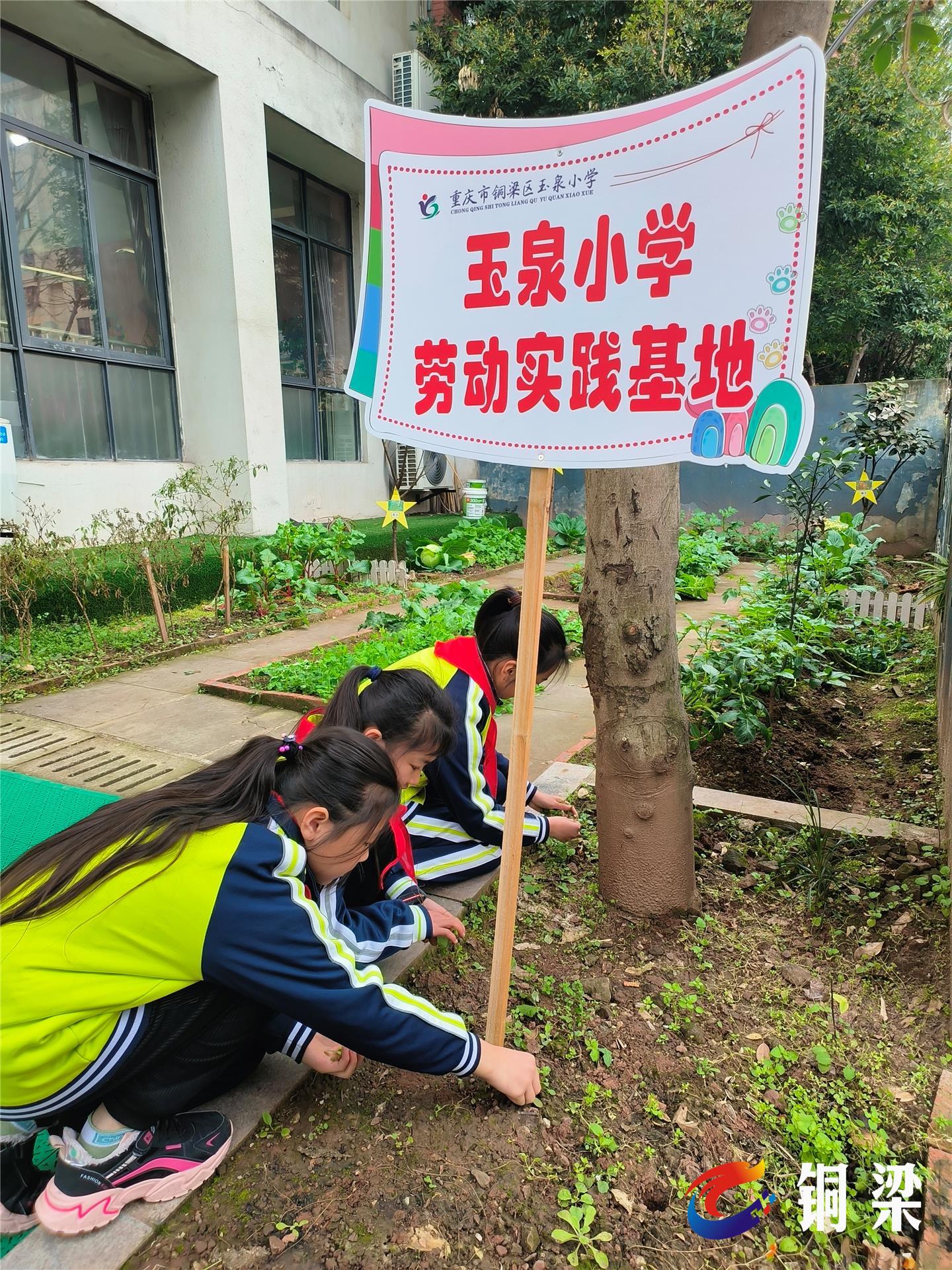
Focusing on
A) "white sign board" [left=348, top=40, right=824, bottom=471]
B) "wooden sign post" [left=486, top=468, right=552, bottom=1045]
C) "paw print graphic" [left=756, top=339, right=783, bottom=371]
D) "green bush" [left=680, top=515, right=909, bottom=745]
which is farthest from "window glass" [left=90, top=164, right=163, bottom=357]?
"paw print graphic" [left=756, top=339, right=783, bottom=371]

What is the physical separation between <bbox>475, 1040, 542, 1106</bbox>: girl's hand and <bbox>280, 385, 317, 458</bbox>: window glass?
29.6 ft

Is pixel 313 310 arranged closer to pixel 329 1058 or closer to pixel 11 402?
pixel 11 402

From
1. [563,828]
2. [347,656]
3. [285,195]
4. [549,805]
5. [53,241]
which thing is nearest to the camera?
[563,828]

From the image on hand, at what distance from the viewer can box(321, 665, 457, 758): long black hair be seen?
5.95ft

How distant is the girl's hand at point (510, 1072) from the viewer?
1504 mm

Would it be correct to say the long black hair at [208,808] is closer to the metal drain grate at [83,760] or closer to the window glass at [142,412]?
the metal drain grate at [83,760]

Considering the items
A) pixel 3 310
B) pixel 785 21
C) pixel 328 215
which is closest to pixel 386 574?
pixel 3 310

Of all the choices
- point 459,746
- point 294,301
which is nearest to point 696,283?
point 459,746

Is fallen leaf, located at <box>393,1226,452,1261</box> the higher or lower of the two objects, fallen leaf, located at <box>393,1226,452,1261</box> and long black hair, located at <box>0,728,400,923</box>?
the lower

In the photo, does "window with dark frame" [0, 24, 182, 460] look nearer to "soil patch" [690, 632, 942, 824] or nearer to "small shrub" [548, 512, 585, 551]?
"small shrub" [548, 512, 585, 551]

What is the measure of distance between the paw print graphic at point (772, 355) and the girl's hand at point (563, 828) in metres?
1.59

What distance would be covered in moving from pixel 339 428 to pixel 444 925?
976 centimetres

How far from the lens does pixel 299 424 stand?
1001 centimetres

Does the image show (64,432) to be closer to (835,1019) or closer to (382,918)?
(382,918)
